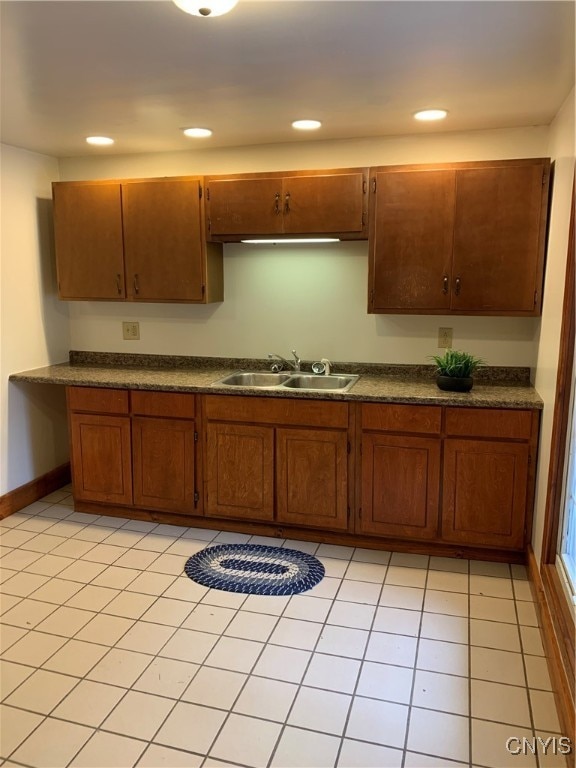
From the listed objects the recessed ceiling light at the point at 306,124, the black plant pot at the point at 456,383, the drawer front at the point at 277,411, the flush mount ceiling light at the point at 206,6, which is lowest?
the drawer front at the point at 277,411

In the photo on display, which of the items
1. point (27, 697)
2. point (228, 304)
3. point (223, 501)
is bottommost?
point (27, 697)

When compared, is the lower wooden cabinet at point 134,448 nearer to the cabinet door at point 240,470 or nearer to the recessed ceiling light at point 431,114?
the cabinet door at point 240,470

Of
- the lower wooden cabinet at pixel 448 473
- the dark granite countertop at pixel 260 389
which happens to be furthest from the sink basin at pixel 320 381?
the lower wooden cabinet at pixel 448 473

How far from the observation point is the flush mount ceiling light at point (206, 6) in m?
1.59

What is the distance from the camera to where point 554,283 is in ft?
8.62

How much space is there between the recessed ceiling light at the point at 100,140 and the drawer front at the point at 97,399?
1.42 metres

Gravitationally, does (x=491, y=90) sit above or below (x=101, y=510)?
above

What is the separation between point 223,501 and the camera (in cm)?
333

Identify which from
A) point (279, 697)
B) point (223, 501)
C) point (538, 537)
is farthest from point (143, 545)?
point (538, 537)

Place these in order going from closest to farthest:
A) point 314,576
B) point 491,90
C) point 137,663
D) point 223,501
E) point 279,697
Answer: point 279,697 < point 137,663 < point 491,90 < point 314,576 < point 223,501

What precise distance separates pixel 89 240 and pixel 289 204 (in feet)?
4.23

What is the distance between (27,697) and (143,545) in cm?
119

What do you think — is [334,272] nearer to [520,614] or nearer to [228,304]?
[228,304]

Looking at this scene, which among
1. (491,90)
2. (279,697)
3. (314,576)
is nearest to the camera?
(279,697)
